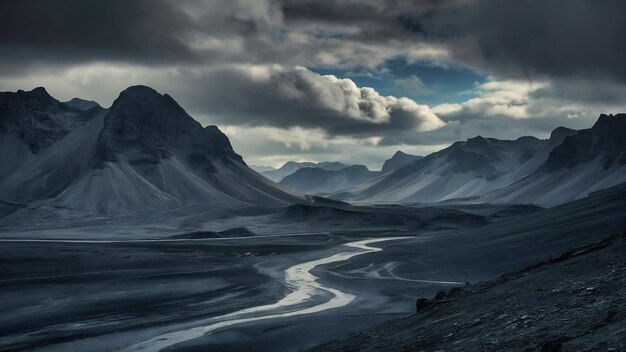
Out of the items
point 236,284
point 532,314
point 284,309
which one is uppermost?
point 532,314

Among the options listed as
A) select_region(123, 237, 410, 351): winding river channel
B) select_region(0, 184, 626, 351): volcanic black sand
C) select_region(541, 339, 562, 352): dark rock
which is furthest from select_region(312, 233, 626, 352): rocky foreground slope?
select_region(123, 237, 410, 351): winding river channel

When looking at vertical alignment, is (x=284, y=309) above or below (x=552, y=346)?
below

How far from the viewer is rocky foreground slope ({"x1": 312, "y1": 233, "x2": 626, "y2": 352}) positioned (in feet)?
40.8

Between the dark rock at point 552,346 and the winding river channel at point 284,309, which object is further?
the winding river channel at point 284,309

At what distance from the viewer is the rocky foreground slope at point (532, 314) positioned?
1245cm

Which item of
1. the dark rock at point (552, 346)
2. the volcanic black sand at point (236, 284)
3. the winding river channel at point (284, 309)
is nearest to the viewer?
the dark rock at point (552, 346)

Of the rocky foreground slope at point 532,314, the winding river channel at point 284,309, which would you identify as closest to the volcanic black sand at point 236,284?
the winding river channel at point 284,309

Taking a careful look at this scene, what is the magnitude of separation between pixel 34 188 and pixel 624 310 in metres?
203

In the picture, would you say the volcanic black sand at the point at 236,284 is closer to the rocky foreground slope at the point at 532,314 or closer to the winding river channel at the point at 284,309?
the winding river channel at the point at 284,309

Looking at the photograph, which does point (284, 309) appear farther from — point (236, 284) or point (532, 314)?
point (532, 314)

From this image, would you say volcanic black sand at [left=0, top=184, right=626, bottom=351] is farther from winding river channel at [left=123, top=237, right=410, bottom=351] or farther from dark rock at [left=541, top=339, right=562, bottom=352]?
dark rock at [left=541, top=339, right=562, bottom=352]

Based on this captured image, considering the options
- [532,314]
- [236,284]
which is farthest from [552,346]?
[236,284]

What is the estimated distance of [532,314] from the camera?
1495cm

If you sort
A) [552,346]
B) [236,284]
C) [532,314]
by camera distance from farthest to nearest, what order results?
[236,284]
[532,314]
[552,346]
